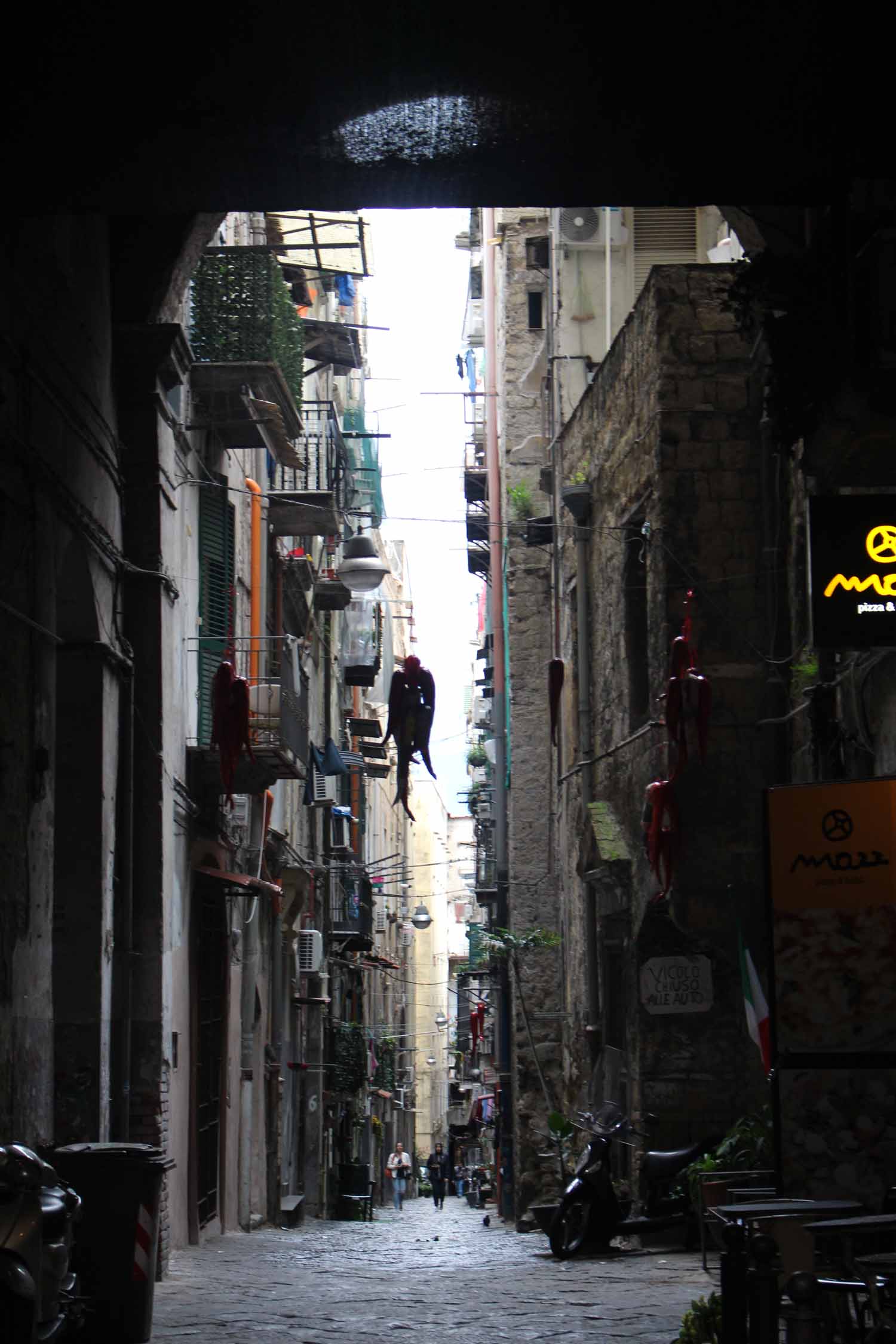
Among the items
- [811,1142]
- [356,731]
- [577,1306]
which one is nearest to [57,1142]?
[577,1306]

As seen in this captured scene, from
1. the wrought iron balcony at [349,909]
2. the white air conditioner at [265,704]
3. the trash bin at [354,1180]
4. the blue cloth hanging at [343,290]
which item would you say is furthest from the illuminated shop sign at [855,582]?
the trash bin at [354,1180]

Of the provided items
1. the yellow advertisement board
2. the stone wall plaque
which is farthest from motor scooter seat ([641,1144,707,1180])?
the yellow advertisement board

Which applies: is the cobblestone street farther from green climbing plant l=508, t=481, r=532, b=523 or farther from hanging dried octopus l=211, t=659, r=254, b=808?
green climbing plant l=508, t=481, r=532, b=523

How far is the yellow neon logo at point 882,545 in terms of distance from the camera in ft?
30.3

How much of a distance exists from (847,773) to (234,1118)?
31.5ft

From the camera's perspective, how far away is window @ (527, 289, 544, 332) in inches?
1109

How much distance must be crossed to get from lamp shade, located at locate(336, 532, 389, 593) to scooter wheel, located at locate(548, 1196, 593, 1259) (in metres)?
9.46

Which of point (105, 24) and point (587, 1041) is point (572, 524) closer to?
point (587, 1041)

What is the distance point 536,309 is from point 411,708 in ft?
42.1

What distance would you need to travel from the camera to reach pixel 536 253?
27.8 meters

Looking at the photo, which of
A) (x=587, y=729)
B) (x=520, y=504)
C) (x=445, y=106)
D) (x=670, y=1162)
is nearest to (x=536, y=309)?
(x=520, y=504)

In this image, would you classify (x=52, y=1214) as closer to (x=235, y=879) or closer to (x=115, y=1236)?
(x=115, y=1236)

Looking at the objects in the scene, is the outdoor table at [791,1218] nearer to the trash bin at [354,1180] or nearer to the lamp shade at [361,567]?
the lamp shade at [361,567]

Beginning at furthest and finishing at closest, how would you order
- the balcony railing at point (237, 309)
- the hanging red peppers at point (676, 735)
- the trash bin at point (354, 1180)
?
the trash bin at point (354, 1180), the balcony railing at point (237, 309), the hanging red peppers at point (676, 735)
